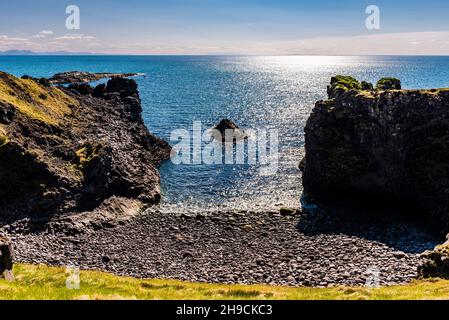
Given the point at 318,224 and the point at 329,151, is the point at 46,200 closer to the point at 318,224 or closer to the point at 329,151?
the point at 318,224

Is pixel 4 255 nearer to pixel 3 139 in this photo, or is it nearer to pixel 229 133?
pixel 3 139

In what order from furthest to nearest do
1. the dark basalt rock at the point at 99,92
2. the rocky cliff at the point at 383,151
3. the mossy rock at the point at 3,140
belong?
the dark basalt rock at the point at 99,92 → the mossy rock at the point at 3,140 → the rocky cliff at the point at 383,151

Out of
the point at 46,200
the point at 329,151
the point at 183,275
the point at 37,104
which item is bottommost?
the point at 183,275

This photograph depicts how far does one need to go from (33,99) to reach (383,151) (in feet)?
209

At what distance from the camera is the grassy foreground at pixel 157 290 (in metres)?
22.9

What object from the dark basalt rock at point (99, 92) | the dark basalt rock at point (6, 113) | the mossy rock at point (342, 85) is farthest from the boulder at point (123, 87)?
the mossy rock at point (342, 85)

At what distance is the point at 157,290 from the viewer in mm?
29875

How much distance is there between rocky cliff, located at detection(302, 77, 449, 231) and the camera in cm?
5019

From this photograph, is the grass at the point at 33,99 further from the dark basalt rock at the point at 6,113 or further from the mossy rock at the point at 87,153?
the mossy rock at the point at 87,153

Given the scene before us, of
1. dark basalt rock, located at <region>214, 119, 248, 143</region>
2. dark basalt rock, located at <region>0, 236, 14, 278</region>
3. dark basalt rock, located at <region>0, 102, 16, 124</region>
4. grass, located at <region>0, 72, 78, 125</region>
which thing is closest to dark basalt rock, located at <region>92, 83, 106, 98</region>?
grass, located at <region>0, 72, 78, 125</region>

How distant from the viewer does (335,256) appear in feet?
142

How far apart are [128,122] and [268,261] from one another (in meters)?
65.7

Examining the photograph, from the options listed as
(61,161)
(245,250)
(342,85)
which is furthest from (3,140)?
(342,85)
